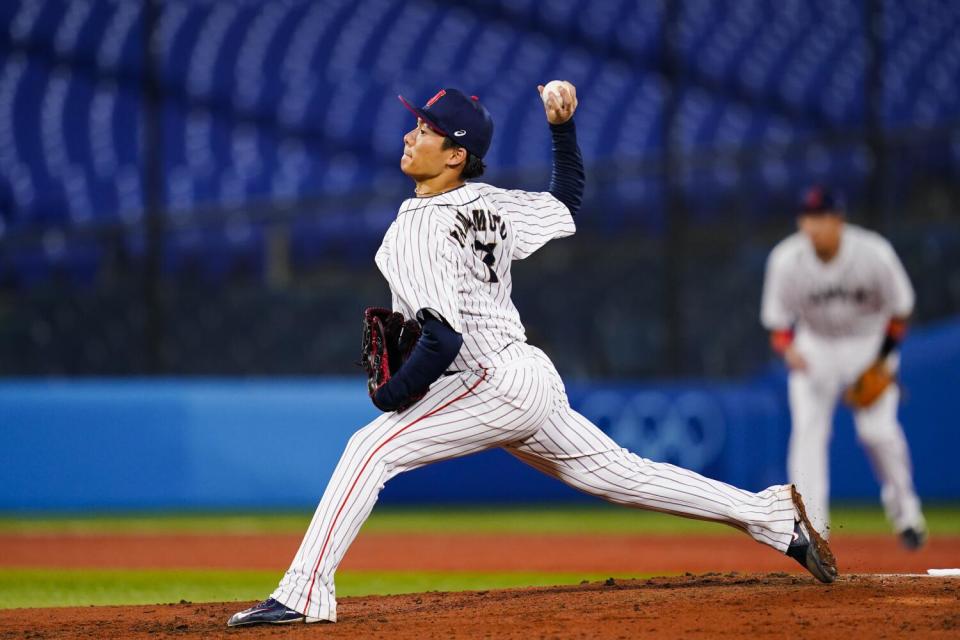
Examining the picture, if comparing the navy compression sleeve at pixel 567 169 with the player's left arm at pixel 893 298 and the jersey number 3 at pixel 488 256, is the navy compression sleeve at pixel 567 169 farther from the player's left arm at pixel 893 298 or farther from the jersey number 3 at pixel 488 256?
the player's left arm at pixel 893 298

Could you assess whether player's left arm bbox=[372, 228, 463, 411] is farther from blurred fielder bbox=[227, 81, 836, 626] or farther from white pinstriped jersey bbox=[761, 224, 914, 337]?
white pinstriped jersey bbox=[761, 224, 914, 337]

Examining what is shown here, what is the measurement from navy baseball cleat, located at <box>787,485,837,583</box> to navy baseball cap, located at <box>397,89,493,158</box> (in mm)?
1510

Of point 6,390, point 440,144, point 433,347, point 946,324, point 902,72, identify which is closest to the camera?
point 433,347

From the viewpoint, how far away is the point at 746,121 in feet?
51.7

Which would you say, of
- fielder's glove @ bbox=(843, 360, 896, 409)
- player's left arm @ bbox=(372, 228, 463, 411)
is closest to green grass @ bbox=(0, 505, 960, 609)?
fielder's glove @ bbox=(843, 360, 896, 409)

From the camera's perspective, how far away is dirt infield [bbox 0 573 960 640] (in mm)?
3814

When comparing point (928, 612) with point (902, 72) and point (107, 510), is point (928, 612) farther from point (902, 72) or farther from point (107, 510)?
point (902, 72)

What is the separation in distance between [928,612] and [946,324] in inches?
288

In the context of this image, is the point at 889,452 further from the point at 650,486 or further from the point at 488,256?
the point at 488,256

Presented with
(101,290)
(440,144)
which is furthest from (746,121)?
(440,144)

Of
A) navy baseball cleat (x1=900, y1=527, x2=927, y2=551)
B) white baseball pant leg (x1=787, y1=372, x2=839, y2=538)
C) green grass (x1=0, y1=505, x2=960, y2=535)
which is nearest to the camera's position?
navy baseball cleat (x1=900, y1=527, x2=927, y2=551)

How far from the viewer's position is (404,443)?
4113 millimetres

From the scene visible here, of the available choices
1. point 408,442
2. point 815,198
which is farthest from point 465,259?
point 815,198

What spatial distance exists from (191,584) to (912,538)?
149 inches
